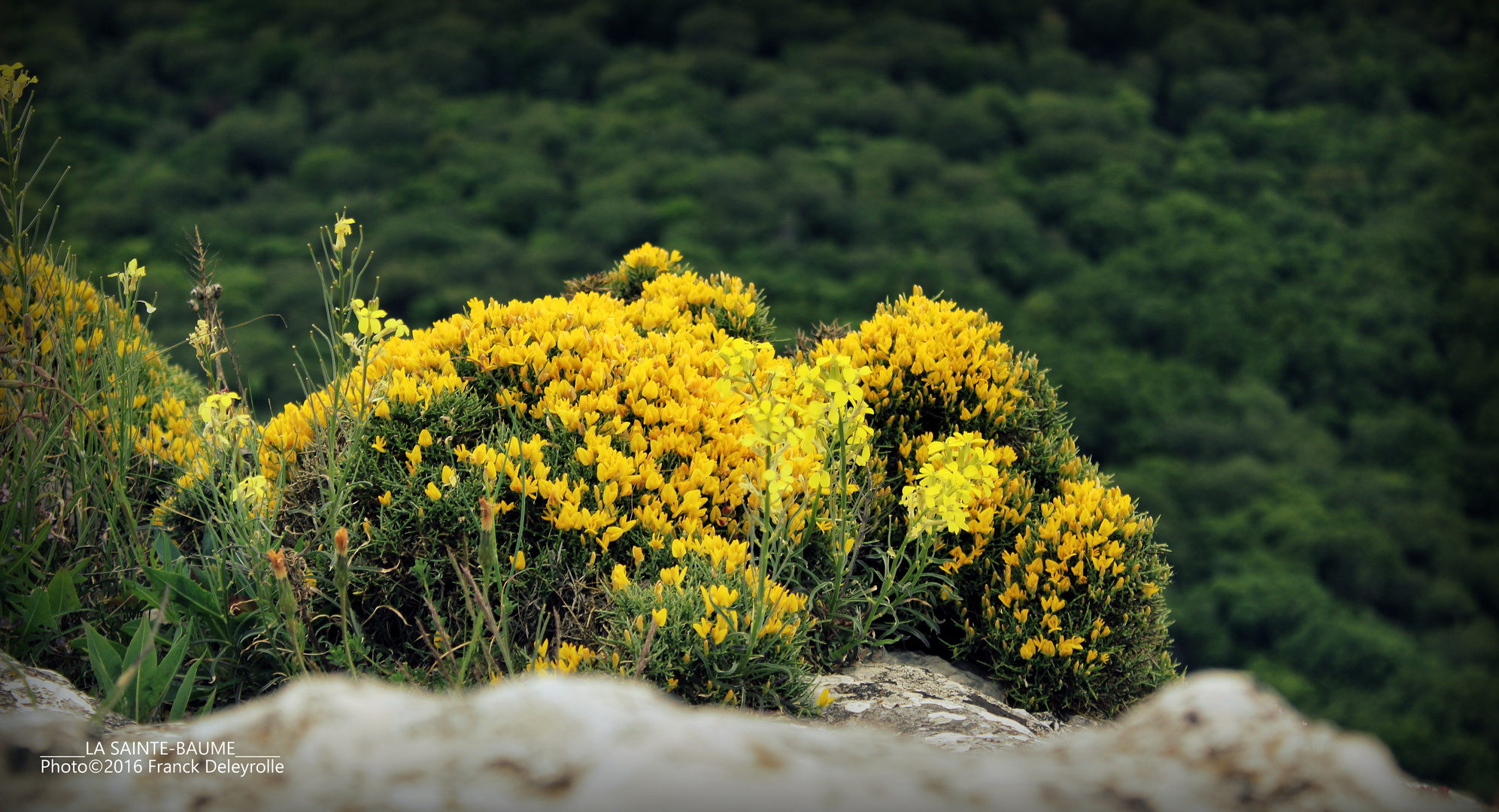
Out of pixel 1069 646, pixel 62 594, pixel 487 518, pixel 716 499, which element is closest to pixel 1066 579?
pixel 1069 646

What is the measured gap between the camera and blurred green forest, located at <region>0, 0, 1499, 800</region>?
25.2m

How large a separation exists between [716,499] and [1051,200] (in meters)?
31.8

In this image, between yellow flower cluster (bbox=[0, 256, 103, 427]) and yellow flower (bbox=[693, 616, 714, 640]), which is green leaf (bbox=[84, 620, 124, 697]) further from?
yellow flower (bbox=[693, 616, 714, 640])

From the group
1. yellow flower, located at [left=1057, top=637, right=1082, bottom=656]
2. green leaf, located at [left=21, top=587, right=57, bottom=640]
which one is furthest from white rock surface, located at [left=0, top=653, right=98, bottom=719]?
yellow flower, located at [left=1057, top=637, right=1082, bottom=656]

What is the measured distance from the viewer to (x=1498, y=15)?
108 feet

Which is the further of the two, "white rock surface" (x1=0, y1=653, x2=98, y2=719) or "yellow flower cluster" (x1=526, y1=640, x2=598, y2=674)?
"yellow flower cluster" (x1=526, y1=640, x2=598, y2=674)

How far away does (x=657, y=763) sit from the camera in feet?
4.10

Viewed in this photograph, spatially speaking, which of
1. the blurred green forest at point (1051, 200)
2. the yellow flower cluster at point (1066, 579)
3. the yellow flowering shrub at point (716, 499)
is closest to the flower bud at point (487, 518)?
the yellow flowering shrub at point (716, 499)

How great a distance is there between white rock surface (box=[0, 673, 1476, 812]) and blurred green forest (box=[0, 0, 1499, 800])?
21.9 m

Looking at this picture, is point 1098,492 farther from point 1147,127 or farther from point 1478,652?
point 1147,127

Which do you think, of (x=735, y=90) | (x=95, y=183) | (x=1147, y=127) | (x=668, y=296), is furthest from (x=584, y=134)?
(x=668, y=296)

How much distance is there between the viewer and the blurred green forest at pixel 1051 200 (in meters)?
25.2

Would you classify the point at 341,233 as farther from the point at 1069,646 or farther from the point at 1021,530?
the point at 1069,646

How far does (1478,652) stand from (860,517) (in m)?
29.7
